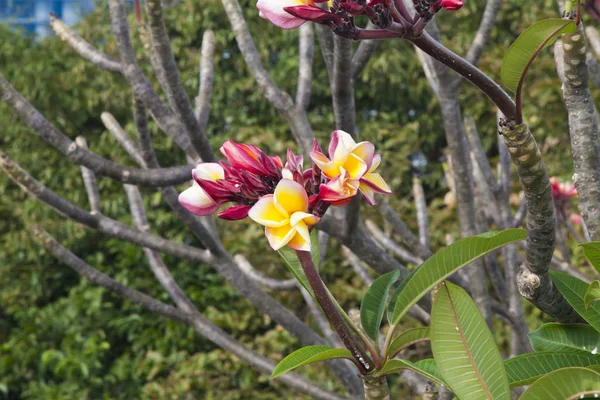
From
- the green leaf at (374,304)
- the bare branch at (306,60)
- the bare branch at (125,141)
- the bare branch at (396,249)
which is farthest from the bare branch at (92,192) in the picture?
the green leaf at (374,304)

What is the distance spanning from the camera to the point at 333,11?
0.62 m

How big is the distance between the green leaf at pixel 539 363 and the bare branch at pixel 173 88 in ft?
3.47

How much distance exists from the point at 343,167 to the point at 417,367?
0.76ft

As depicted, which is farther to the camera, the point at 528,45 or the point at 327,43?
the point at 327,43

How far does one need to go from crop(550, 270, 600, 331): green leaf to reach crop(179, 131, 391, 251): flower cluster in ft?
0.76

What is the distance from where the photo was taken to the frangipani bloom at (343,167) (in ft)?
2.29

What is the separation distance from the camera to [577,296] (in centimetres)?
79

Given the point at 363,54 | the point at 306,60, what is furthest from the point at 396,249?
the point at 363,54

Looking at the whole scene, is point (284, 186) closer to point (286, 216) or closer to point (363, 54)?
point (286, 216)

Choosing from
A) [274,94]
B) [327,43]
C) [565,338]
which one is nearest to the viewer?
[565,338]

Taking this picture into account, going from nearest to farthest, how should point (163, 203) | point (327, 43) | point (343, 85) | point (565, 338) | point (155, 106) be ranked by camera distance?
1. point (565, 338)
2. point (343, 85)
3. point (327, 43)
4. point (155, 106)
5. point (163, 203)

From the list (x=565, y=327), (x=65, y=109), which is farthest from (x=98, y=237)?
(x=565, y=327)

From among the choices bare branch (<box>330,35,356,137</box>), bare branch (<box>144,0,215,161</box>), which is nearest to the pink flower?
bare branch (<box>330,35,356,137</box>)

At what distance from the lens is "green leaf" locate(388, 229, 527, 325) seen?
0.75 meters
